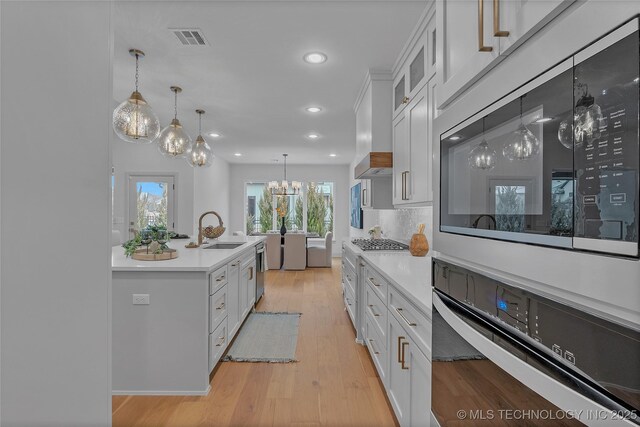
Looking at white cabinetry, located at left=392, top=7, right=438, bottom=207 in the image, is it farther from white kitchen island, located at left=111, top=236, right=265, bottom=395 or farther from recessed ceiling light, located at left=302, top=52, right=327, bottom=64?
white kitchen island, located at left=111, top=236, right=265, bottom=395

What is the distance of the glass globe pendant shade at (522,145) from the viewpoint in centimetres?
55

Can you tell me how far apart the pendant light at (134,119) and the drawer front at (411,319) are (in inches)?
91.4

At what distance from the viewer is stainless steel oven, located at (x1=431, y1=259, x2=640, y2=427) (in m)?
0.40

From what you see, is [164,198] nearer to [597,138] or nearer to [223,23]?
[223,23]

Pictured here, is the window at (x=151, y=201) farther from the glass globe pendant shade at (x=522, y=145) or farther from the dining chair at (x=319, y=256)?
the glass globe pendant shade at (x=522, y=145)

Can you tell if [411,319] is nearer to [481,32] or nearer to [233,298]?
[481,32]

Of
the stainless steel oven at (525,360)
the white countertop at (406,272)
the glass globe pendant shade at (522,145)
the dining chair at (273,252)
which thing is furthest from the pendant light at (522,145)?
the dining chair at (273,252)

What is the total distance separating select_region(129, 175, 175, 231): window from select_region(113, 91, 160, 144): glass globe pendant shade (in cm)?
398

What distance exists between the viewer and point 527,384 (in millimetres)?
535

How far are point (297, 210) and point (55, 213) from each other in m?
8.38

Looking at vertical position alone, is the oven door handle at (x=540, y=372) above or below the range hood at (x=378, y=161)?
below

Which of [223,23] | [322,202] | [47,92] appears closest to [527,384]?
[47,92]

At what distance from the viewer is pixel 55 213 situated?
694 mm

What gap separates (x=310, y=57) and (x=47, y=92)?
245cm
